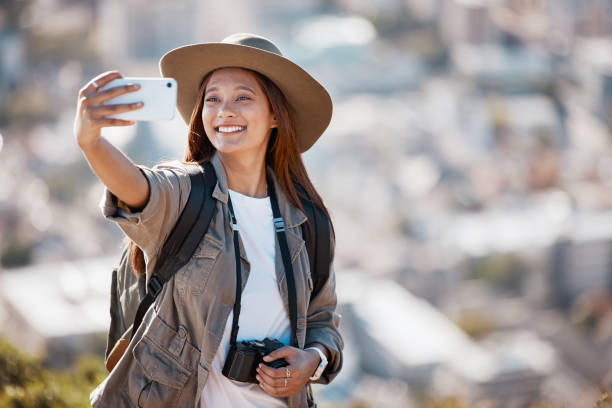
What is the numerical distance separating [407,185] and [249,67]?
2634 cm

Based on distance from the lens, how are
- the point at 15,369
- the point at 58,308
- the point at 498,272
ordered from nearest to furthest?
the point at 15,369, the point at 58,308, the point at 498,272

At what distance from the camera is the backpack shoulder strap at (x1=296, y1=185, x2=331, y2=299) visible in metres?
1.14

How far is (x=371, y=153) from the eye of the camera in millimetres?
28562

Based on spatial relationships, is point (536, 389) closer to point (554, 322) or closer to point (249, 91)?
point (554, 322)

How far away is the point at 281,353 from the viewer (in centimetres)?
106

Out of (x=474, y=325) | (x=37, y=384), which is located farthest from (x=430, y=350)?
(x=37, y=384)

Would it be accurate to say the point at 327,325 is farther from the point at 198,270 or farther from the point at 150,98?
the point at 150,98

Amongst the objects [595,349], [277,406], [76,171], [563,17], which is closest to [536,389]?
[595,349]

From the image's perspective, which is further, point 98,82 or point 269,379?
point 269,379

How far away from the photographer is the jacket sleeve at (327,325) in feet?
3.78

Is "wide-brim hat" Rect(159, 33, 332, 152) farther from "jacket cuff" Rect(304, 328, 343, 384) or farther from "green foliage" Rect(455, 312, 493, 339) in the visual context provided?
"green foliage" Rect(455, 312, 493, 339)

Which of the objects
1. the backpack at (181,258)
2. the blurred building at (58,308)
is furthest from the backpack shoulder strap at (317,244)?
the blurred building at (58,308)

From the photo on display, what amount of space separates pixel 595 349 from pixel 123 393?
57.7 feet

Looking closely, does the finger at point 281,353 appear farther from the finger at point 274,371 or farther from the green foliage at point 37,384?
the green foliage at point 37,384
